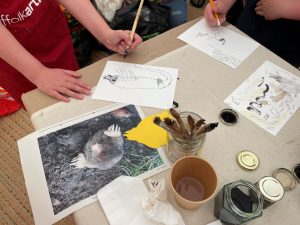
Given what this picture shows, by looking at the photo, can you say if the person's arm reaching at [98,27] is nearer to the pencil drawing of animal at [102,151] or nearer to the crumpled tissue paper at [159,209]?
the pencil drawing of animal at [102,151]

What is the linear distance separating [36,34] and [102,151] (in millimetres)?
524

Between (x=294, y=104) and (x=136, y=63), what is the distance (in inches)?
17.0

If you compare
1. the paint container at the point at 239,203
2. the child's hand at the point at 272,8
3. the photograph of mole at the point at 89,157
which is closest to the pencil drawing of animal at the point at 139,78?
the photograph of mole at the point at 89,157

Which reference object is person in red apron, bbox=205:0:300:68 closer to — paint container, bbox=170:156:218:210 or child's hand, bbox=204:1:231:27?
child's hand, bbox=204:1:231:27

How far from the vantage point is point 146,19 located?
1243 mm

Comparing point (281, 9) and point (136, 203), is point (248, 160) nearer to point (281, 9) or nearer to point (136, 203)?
point (136, 203)

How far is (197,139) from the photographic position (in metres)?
0.52

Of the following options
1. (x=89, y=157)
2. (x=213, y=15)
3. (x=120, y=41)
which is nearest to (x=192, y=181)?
(x=89, y=157)

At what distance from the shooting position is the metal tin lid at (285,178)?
557mm

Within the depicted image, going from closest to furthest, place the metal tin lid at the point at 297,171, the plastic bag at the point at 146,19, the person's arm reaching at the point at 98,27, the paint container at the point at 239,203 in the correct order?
the paint container at the point at 239,203 → the metal tin lid at the point at 297,171 → the person's arm reaching at the point at 98,27 → the plastic bag at the point at 146,19

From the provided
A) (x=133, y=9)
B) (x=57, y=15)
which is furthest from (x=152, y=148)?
(x=133, y=9)

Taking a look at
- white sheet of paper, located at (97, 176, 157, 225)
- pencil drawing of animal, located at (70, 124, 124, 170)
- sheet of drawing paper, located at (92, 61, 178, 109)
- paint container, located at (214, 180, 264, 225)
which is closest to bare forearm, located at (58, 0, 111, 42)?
sheet of drawing paper, located at (92, 61, 178, 109)

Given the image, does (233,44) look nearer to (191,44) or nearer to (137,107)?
(191,44)

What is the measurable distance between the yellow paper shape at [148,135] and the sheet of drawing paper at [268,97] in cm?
20
